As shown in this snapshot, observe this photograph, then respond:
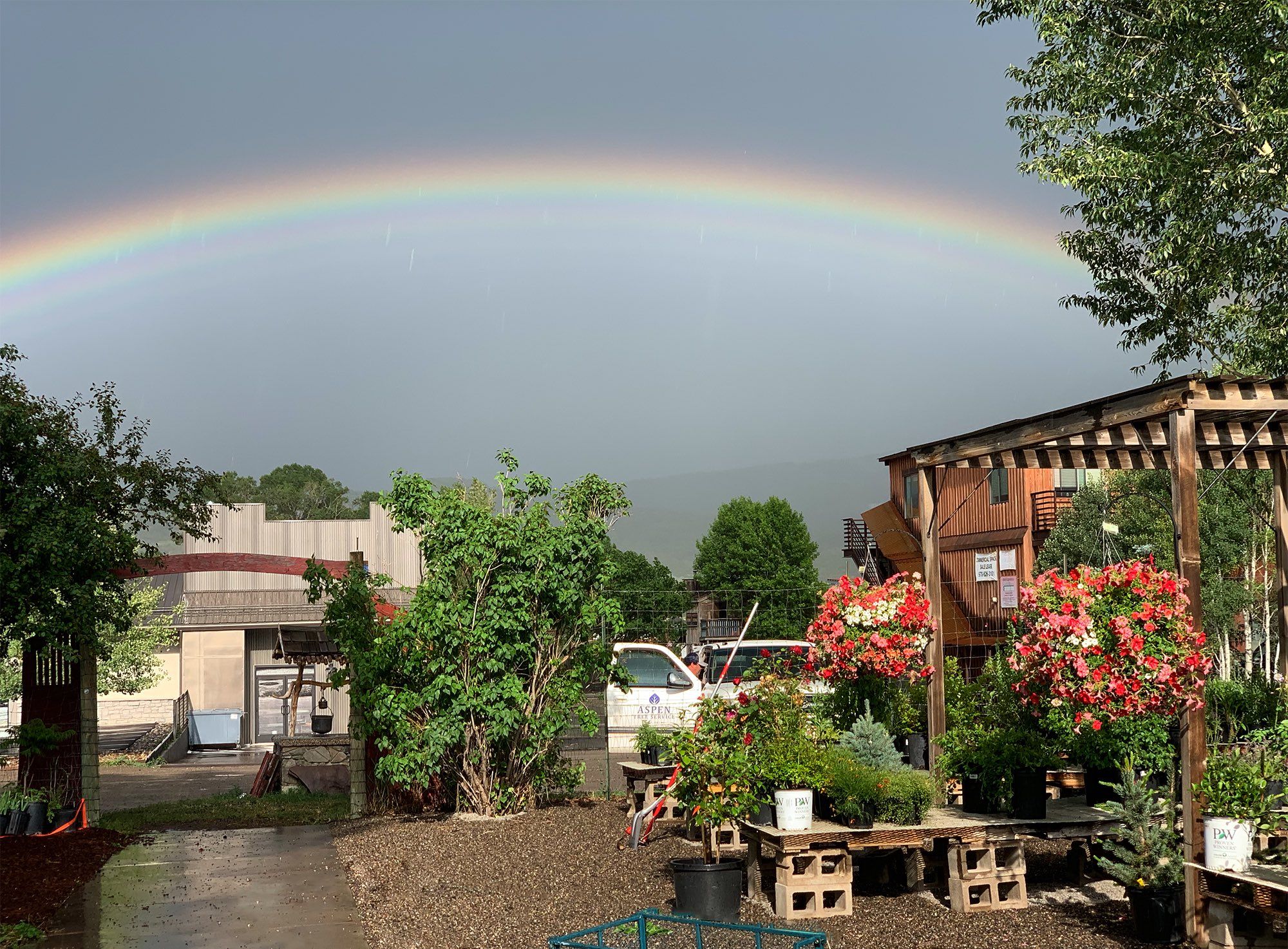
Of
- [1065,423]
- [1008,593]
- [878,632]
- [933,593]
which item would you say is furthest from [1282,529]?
[1008,593]

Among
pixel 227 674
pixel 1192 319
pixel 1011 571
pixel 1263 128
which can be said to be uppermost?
pixel 1263 128

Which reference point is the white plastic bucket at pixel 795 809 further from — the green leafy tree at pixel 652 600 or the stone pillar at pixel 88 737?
the green leafy tree at pixel 652 600

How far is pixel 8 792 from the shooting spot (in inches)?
471

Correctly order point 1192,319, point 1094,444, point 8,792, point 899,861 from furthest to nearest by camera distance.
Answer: point 1192,319, point 8,792, point 1094,444, point 899,861

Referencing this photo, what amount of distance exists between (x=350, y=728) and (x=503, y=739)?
1845 millimetres

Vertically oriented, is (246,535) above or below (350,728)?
above

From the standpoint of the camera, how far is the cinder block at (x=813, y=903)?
7.70 metres

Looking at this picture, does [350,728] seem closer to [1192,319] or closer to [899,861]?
[899,861]

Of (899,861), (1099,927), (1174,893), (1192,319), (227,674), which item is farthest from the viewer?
(227,674)

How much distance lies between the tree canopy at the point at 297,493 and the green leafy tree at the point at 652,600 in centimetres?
4729

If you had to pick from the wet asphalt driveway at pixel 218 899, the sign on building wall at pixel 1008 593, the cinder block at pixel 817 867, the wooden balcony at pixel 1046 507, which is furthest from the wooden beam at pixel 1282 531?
the wooden balcony at pixel 1046 507

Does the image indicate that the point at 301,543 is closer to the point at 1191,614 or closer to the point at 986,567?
the point at 986,567

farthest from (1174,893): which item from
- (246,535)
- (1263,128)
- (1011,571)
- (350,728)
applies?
(246,535)

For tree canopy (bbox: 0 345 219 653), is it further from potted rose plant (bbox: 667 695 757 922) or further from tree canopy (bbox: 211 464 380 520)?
tree canopy (bbox: 211 464 380 520)
